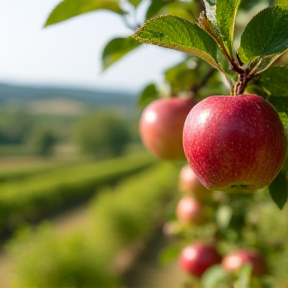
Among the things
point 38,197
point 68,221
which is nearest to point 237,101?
point 68,221

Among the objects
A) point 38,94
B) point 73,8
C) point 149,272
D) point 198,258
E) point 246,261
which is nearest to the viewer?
point 73,8

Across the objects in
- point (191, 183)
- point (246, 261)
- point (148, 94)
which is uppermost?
point (148, 94)

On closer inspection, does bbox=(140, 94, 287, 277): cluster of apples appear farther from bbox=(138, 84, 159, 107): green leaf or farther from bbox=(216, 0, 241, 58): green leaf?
bbox=(138, 84, 159, 107): green leaf

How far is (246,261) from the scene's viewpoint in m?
1.37

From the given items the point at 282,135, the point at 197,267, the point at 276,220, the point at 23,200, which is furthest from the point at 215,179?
the point at 23,200

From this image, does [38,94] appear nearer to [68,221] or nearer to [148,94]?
[68,221]

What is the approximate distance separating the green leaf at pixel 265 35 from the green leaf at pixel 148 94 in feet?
1.83

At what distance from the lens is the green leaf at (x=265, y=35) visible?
491 mm

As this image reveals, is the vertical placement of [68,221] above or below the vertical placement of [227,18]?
below

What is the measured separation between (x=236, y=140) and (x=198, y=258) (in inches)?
43.0

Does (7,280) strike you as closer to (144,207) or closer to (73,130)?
(144,207)

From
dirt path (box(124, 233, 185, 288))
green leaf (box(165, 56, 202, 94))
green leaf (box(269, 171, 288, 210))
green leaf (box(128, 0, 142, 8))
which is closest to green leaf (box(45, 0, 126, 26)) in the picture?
green leaf (box(128, 0, 142, 8))

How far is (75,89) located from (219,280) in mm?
56259

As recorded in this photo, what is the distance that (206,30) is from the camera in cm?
51
